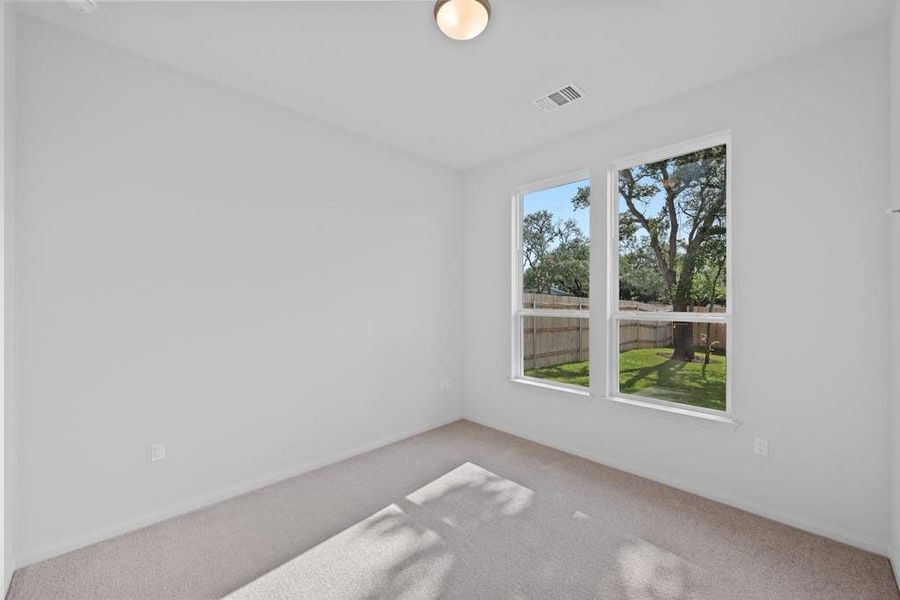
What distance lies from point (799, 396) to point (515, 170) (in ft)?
8.93

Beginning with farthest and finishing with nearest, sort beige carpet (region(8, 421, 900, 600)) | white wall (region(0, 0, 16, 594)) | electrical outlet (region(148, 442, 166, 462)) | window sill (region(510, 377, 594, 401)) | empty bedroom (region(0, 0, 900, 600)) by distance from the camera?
window sill (region(510, 377, 594, 401)) < electrical outlet (region(148, 442, 166, 462)) < empty bedroom (region(0, 0, 900, 600)) < beige carpet (region(8, 421, 900, 600)) < white wall (region(0, 0, 16, 594))

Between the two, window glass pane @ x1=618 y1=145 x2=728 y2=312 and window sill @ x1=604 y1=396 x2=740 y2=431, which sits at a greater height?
window glass pane @ x1=618 y1=145 x2=728 y2=312

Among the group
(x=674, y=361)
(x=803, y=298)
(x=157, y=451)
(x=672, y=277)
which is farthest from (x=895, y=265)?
(x=157, y=451)

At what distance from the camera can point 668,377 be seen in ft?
10.0

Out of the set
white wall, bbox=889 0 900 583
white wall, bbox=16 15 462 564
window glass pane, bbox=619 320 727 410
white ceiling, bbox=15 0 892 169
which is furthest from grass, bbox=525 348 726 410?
white wall, bbox=16 15 462 564

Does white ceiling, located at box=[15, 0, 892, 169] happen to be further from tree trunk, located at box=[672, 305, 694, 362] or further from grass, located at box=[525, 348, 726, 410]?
grass, located at box=[525, 348, 726, 410]

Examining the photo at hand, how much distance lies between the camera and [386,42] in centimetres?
227

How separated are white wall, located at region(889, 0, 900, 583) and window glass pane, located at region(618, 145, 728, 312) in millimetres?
797

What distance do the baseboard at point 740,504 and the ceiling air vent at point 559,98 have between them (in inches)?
105

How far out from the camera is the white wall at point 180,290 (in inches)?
82.5

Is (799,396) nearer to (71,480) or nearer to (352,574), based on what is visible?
(352,574)

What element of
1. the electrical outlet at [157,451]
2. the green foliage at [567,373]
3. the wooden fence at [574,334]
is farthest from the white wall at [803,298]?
the electrical outlet at [157,451]

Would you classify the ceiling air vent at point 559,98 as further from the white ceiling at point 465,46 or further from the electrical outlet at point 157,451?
the electrical outlet at point 157,451

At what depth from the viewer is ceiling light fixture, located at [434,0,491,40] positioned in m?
1.87
